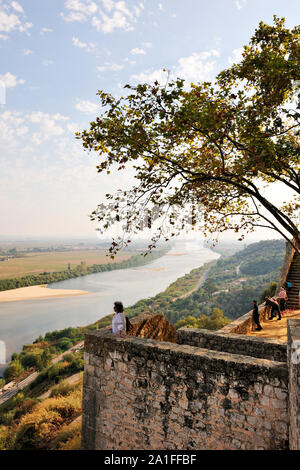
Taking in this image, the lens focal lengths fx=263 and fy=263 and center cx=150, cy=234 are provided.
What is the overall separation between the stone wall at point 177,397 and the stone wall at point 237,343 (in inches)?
59.8

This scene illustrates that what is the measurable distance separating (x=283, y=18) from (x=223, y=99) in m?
1.97

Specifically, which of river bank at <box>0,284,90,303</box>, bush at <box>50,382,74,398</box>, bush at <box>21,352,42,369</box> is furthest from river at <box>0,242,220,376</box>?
bush at <box>50,382,74,398</box>

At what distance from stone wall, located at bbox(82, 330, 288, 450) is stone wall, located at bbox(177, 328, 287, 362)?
1.52 m

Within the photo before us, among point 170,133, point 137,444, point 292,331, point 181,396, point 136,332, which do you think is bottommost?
point 137,444

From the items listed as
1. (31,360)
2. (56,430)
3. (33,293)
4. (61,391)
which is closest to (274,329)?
(56,430)

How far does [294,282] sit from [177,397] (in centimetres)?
1318

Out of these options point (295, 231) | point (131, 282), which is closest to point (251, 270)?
point (131, 282)

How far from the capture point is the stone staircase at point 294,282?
12651 mm

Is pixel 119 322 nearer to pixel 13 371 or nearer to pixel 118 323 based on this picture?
pixel 118 323

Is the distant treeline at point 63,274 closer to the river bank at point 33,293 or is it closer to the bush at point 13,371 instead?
the river bank at point 33,293

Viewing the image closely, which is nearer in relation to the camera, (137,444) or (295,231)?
(137,444)

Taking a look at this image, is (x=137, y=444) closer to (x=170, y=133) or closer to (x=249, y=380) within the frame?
(x=249, y=380)

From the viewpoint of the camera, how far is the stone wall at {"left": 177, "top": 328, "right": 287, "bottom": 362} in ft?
15.5

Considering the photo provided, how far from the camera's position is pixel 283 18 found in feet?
17.2
